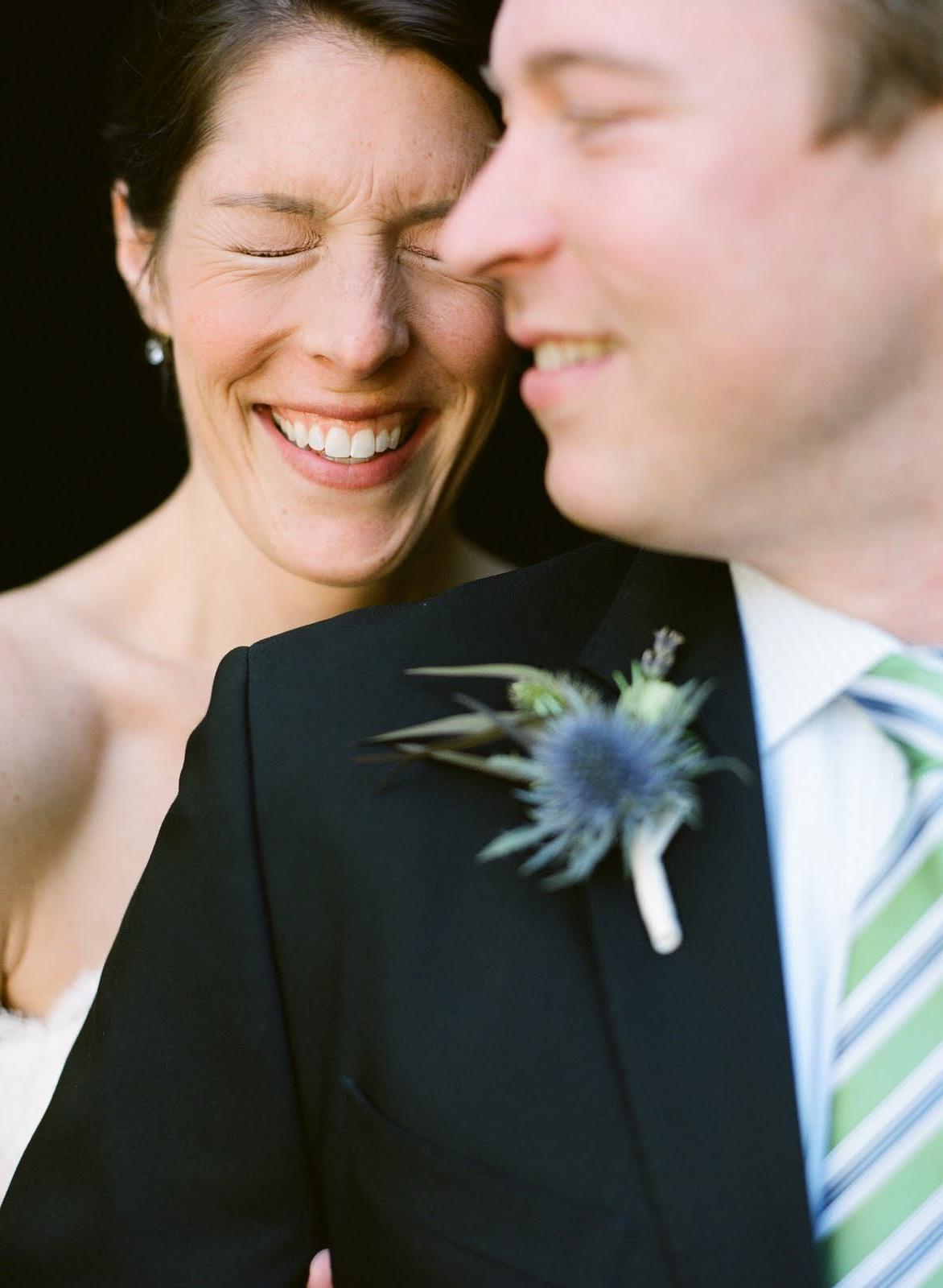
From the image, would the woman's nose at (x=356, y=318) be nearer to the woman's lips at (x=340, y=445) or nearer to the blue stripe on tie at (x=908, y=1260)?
the woman's lips at (x=340, y=445)

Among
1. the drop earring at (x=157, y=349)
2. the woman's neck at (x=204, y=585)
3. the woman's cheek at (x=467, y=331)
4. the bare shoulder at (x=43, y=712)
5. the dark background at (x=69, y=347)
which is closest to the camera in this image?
the woman's cheek at (x=467, y=331)

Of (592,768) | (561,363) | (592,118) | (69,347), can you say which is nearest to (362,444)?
(561,363)

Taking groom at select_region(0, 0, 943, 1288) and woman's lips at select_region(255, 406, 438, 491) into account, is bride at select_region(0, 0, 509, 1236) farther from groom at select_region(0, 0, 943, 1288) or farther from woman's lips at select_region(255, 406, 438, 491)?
groom at select_region(0, 0, 943, 1288)

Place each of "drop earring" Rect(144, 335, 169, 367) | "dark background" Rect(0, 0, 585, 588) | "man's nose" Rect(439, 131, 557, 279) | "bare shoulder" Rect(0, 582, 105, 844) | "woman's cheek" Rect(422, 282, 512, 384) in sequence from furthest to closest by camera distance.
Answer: "dark background" Rect(0, 0, 585, 588) < "drop earring" Rect(144, 335, 169, 367) < "bare shoulder" Rect(0, 582, 105, 844) < "woman's cheek" Rect(422, 282, 512, 384) < "man's nose" Rect(439, 131, 557, 279)

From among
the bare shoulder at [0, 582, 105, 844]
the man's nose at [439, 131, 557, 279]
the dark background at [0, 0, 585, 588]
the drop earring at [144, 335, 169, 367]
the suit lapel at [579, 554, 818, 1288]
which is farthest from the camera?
the dark background at [0, 0, 585, 588]

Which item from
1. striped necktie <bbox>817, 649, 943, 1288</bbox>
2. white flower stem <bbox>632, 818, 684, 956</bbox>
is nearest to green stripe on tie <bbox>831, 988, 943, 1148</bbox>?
striped necktie <bbox>817, 649, 943, 1288</bbox>

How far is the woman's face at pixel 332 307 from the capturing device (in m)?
2.14

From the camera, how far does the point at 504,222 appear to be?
4.83 feet

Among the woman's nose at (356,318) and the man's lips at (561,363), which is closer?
the man's lips at (561,363)

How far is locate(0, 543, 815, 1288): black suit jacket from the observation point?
1.40 meters

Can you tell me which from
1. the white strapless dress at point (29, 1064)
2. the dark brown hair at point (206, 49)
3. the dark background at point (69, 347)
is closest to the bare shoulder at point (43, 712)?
the white strapless dress at point (29, 1064)

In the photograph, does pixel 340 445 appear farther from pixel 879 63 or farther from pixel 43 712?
pixel 879 63

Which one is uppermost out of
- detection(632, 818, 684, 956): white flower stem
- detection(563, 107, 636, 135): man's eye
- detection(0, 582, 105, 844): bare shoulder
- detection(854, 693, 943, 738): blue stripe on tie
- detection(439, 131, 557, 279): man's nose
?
detection(563, 107, 636, 135): man's eye

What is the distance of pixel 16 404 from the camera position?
357 centimetres
